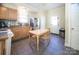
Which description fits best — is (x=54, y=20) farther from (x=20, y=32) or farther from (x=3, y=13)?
(x=3, y=13)

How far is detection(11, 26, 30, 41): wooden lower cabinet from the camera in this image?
1.84 metres

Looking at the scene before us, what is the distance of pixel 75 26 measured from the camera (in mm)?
1847

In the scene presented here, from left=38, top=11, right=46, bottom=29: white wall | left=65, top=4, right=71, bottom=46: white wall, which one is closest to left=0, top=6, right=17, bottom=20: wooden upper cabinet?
left=38, top=11, right=46, bottom=29: white wall

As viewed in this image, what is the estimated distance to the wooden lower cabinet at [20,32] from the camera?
1.84m

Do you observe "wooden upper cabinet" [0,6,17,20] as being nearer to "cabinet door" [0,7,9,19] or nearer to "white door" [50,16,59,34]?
"cabinet door" [0,7,9,19]

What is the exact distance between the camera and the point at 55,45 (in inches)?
73.3

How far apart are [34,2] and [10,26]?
0.60m

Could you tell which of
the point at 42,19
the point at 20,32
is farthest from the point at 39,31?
the point at 20,32

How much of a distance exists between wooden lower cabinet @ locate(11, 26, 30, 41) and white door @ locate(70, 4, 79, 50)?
81 centimetres

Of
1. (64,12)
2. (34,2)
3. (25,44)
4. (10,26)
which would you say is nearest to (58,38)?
(64,12)

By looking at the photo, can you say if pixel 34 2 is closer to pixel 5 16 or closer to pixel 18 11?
pixel 18 11

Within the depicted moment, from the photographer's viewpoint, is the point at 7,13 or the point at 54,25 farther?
the point at 54,25

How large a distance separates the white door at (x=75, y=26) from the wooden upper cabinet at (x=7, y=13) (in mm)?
1005

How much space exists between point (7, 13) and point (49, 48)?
3.13 feet
